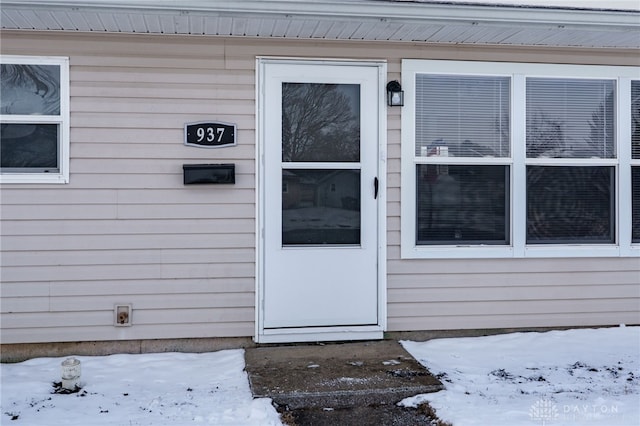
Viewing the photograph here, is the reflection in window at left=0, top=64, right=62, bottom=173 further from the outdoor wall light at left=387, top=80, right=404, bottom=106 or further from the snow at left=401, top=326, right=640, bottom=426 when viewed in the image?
the snow at left=401, top=326, right=640, bottom=426

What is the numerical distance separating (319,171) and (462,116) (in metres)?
1.20

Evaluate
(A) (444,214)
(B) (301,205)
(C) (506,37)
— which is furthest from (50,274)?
(C) (506,37)

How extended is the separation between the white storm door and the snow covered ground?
0.57 meters

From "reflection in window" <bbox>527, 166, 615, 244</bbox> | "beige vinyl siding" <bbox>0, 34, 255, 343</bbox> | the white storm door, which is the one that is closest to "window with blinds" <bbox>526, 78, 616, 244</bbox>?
"reflection in window" <bbox>527, 166, 615, 244</bbox>

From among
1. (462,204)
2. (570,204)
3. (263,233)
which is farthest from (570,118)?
(263,233)

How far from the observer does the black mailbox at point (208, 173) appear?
425 centimetres

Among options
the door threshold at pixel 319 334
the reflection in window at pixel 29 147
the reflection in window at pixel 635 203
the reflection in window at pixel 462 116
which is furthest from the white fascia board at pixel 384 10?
the door threshold at pixel 319 334

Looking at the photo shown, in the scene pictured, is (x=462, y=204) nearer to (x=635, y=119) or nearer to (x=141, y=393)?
(x=635, y=119)

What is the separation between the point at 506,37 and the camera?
4344 mm

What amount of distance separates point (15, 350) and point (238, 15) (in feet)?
9.13

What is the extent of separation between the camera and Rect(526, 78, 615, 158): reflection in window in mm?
4656

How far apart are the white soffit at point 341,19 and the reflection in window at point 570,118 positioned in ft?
1.32

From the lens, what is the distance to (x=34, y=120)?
414 cm

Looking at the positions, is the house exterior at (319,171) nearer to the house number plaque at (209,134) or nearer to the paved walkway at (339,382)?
the house number plaque at (209,134)
